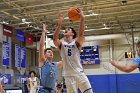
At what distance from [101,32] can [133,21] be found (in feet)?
9.20

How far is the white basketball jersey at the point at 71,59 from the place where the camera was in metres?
3.96

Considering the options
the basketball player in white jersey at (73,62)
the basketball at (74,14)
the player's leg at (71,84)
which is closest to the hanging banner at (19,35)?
the basketball at (74,14)

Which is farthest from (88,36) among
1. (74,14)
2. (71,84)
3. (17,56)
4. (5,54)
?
(71,84)

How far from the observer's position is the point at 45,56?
4.57 metres

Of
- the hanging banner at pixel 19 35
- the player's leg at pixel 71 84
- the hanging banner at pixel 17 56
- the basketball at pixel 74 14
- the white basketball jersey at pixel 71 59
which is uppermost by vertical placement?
the basketball at pixel 74 14

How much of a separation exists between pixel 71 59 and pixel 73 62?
2.1 inches

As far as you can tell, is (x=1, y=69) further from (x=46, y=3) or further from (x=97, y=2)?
(x=97, y=2)

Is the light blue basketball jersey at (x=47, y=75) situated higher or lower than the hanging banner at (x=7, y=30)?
lower

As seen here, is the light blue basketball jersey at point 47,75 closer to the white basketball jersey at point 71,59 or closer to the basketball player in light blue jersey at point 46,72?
the basketball player in light blue jersey at point 46,72

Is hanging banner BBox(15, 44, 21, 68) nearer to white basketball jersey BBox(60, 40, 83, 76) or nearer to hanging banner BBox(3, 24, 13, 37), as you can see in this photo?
hanging banner BBox(3, 24, 13, 37)

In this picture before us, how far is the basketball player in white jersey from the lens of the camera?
389 centimetres

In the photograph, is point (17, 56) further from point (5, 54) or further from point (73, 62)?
point (73, 62)

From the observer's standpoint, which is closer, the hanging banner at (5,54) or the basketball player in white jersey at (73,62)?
the basketball player in white jersey at (73,62)

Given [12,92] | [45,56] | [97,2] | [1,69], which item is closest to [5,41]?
[1,69]
